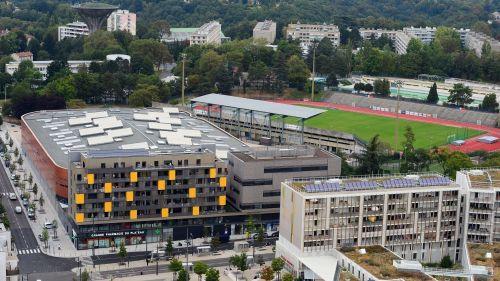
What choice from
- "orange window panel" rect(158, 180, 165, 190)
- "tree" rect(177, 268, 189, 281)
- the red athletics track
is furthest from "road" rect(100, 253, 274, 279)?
the red athletics track

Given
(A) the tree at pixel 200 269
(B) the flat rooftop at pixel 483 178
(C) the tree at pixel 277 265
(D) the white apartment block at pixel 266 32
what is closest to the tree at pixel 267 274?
(C) the tree at pixel 277 265

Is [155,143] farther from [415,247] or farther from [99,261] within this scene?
[415,247]

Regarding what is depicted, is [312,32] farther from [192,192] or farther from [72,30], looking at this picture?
[192,192]

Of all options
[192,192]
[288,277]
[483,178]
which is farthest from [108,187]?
[483,178]

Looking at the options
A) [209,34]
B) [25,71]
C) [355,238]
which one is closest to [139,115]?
[355,238]

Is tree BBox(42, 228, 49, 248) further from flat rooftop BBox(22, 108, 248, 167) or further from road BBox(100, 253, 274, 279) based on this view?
flat rooftop BBox(22, 108, 248, 167)

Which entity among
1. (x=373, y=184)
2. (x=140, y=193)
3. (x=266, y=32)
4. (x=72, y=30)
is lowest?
(x=140, y=193)
